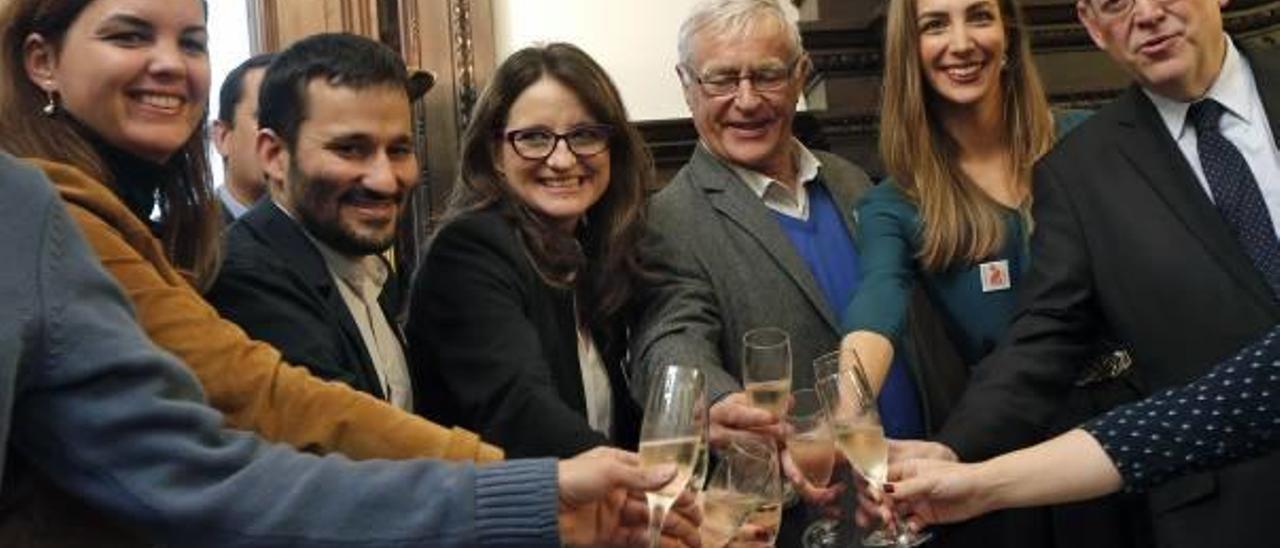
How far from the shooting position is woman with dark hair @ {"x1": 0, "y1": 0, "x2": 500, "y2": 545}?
129 cm

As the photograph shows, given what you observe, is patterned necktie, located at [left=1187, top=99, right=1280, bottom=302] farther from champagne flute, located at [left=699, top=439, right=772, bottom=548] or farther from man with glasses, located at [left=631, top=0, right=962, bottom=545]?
champagne flute, located at [left=699, top=439, right=772, bottom=548]

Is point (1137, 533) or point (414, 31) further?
point (414, 31)

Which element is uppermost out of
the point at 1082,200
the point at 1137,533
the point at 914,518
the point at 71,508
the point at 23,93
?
the point at 23,93

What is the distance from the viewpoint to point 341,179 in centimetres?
187

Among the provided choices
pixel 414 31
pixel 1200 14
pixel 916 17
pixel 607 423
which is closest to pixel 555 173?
pixel 607 423

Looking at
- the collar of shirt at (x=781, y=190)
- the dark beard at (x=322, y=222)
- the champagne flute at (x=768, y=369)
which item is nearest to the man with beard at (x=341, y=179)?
the dark beard at (x=322, y=222)

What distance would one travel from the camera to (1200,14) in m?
1.96

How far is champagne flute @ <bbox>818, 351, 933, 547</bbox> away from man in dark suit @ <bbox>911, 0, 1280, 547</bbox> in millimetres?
297

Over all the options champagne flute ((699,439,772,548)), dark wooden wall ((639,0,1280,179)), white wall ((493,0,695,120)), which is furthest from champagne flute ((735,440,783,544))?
white wall ((493,0,695,120))

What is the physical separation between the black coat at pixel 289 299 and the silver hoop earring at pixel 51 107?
296mm

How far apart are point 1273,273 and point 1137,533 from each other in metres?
0.46

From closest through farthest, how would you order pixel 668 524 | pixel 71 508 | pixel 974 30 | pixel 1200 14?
pixel 71 508, pixel 668 524, pixel 1200 14, pixel 974 30

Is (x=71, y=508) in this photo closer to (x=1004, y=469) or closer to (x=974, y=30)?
(x=1004, y=469)

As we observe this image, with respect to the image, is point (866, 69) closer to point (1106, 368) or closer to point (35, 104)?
point (1106, 368)
